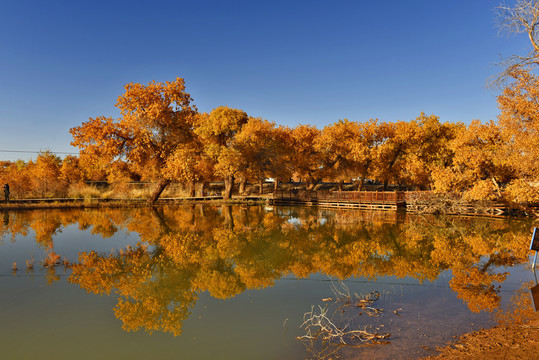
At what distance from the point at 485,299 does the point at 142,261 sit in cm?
1061

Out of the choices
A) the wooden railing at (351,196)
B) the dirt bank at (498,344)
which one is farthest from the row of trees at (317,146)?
the dirt bank at (498,344)

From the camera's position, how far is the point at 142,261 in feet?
39.2

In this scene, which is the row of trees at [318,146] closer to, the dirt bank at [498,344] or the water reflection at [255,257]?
the water reflection at [255,257]

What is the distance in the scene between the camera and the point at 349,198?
3616cm

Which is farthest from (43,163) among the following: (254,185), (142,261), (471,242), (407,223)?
(471,242)

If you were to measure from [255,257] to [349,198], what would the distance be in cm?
2499

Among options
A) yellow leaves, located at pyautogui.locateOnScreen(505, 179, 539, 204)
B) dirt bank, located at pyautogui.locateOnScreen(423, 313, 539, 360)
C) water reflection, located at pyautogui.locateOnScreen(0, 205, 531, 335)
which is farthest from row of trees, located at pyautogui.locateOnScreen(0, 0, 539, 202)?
dirt bank, located at pyautogui.locateOnScreen(423, 313, 539, 360)

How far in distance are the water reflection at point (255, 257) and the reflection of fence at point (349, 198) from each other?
1053 cm

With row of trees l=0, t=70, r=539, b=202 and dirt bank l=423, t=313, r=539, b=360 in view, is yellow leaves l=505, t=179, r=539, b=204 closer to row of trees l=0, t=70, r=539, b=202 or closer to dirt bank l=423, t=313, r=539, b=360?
row of trees l=0, t=70, r=539, b=202

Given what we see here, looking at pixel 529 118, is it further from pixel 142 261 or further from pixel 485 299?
pixel 142 261

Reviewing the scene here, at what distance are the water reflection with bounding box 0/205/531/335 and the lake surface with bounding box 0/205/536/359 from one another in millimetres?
63

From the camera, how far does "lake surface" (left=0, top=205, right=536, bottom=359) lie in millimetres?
6176

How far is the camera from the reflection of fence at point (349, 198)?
1292 inches

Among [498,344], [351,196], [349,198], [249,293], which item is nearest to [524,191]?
[351,196]
